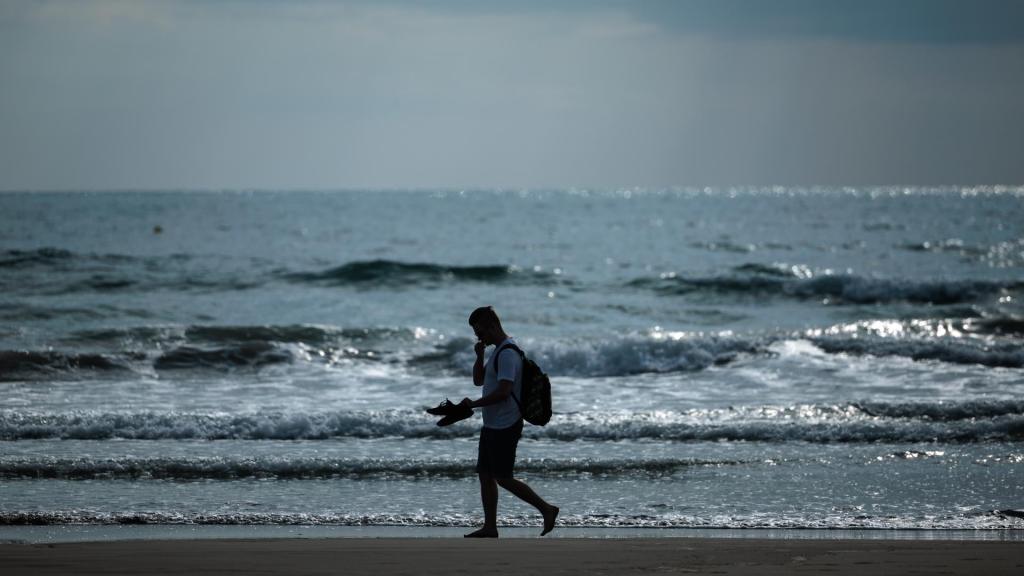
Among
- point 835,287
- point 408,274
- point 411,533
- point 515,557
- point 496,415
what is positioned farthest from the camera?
point 408,274

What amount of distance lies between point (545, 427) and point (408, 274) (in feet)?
73.8

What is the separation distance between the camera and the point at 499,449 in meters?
7.78

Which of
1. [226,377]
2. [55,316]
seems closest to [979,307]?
[226,377]

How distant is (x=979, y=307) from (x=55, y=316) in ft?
69.6

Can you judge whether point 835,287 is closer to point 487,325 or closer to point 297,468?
point 297,468

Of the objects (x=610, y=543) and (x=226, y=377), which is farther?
(x=226, y=377)

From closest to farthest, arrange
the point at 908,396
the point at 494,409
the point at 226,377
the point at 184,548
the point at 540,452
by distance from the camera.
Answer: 1. the point at 184,548
2. the point at 494,409
3. the point at 540,452
4. the point at 908,396
5. the point at 226,377

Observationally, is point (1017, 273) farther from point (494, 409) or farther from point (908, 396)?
point (494, 409)

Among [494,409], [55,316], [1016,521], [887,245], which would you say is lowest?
[1016,521]

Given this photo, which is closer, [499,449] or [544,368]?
[499,449]

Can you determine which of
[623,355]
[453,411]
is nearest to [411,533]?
[453,411]

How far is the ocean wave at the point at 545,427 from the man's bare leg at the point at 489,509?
4261mm

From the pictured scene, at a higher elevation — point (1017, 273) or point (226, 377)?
point (1017, 273)

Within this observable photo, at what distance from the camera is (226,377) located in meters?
17.3
